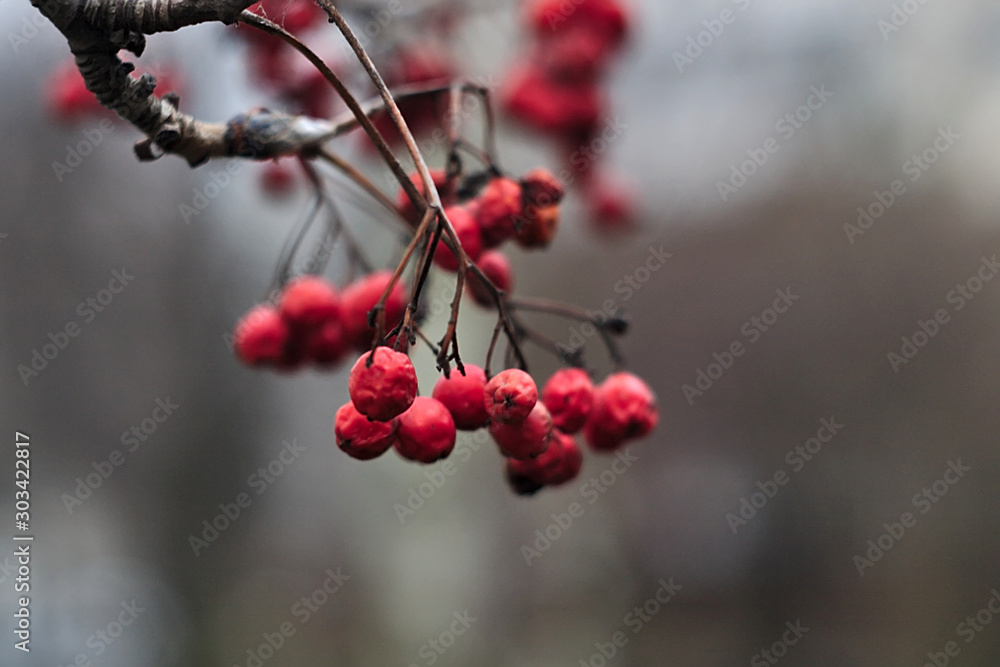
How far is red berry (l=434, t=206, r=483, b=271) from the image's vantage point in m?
1.00

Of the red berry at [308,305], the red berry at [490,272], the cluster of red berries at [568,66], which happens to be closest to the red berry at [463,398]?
the red berry at [490,272]

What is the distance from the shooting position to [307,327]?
52.1 inches

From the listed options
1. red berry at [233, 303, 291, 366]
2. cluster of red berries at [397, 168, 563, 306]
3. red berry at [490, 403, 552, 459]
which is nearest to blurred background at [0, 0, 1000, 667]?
red berry at [233, 303, 291, 366]

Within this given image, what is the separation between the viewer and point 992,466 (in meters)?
5.03

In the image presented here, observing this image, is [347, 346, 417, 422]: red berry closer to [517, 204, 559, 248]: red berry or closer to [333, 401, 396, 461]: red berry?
[333, 401, 396, 461]: red berry

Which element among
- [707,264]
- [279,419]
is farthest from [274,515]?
[707,264]

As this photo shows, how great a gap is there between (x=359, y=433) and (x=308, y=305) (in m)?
0.48

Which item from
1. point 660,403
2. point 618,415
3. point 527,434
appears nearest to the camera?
point 527,434

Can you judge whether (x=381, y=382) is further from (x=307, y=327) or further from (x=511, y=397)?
(x=307, y=327)

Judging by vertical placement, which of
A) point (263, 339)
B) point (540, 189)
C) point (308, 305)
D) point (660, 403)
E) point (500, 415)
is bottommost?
point (660, 403)

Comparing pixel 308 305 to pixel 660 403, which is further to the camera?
pixel 660 403

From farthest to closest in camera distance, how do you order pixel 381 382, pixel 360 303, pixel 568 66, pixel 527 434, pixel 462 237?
pixel 568 66
pixel 360 303
pixel 462 237
pixel 527 434
pixel 381 382

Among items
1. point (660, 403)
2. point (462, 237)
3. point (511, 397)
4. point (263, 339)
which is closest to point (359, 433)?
point (511, 397)

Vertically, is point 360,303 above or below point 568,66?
below
